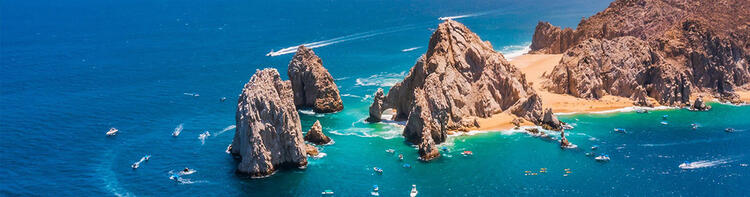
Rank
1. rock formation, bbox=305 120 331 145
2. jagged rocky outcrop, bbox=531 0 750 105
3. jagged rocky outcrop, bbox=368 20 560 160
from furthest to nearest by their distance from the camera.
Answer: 1. jagged rocky outcrop, bbox=531 0 750 105
2. jagged rocky outcrop, bbox=368 20 560 160
3. rock formation, bbox=305 120 331 145

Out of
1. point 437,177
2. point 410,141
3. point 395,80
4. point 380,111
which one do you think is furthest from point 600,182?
point 395,80

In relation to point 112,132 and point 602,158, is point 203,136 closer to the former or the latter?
point 112,132

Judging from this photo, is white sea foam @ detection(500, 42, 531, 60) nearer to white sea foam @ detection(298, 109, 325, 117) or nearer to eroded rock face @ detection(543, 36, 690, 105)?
eroded rock face @ detection(543, 36, 690, 105)

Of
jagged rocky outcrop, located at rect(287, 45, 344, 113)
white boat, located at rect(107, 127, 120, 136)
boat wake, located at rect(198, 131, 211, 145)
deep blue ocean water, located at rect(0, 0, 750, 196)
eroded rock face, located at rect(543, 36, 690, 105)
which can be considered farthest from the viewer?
eroded rock face, located at rect(543, 36, 690, 105)

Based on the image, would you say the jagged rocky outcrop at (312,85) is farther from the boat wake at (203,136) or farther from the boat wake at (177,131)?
the boat wake at (177,131)

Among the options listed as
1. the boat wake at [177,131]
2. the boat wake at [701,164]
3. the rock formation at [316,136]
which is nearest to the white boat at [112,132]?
the boat wake at [177,131]

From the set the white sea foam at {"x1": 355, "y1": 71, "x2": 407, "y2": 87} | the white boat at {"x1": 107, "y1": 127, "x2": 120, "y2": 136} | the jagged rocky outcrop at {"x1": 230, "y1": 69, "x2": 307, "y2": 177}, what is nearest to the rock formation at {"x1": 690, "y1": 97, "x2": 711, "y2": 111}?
the white sea foam at {"x1": 355, "y1": 71, "x2": 407, "y2": 87}
